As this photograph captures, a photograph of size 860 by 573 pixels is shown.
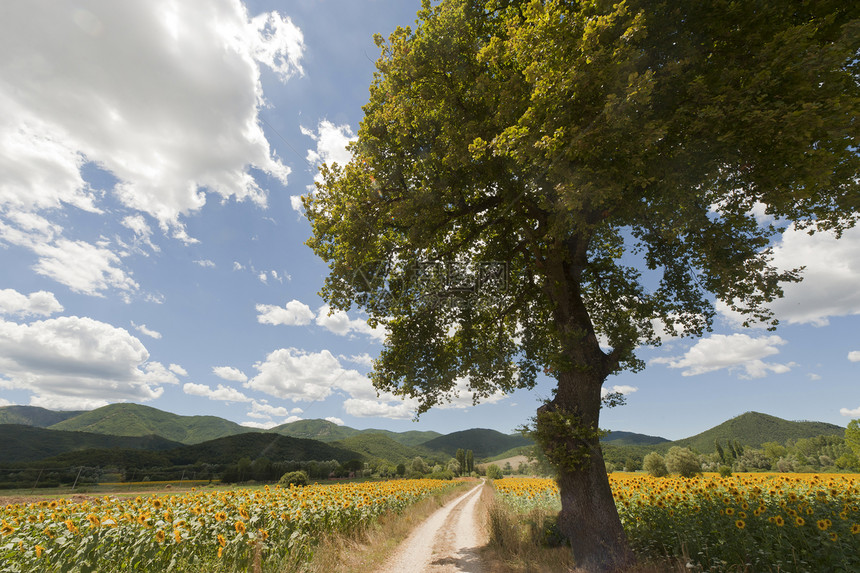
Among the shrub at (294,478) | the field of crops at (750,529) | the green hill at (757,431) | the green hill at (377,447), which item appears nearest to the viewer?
the field of crops at (750,529)

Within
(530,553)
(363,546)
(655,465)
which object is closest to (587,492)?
(530,553)

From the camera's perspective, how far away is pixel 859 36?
5324 mm

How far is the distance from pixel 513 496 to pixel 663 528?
44.7 feet

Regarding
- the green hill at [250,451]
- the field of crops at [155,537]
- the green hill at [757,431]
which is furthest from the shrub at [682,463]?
the green hill at [757,431]

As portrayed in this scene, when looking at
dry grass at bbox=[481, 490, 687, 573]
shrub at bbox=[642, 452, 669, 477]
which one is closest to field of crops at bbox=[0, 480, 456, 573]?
dry grass at bbox=[481, 490, 687, 573]

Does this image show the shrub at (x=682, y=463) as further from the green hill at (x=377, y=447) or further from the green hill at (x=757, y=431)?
the green hill at (x=377, y=447)

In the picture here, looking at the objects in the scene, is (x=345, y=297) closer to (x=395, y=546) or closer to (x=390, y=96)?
(x=390, y=96)

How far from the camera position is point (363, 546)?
9438 millimetres

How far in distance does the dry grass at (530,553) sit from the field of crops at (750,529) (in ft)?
2.49

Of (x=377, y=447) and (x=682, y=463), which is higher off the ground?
(x=682, y=463)

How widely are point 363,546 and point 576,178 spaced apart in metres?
10.8

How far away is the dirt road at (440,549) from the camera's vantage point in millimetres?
8672

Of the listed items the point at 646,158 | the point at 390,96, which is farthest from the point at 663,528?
the point at 390,96

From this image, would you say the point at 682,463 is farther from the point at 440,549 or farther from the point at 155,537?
the point at 155,537
